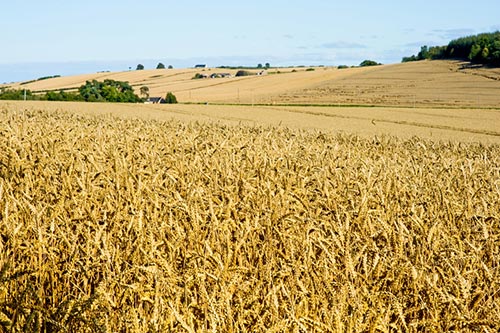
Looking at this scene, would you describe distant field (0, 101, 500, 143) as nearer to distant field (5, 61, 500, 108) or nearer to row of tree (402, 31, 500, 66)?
distant field (5, 61, 500, 108)

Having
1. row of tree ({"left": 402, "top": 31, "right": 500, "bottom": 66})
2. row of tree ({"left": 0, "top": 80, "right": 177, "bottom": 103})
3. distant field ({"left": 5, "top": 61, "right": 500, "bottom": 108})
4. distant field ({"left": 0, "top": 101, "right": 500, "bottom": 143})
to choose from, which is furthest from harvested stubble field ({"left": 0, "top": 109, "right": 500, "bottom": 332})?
row of tree ({"left": 402, "top": 31, "right": 500, "bottom": 66})

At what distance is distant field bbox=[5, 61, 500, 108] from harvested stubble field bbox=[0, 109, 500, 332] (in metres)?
42.8

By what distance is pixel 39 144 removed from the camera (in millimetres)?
6676

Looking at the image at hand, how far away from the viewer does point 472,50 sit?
6538 cm

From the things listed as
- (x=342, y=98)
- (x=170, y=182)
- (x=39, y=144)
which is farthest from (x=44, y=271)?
(x=342, y=98)

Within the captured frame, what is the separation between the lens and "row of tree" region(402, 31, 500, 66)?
63.7m

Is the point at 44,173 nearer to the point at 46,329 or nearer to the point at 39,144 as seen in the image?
the point at 39,144

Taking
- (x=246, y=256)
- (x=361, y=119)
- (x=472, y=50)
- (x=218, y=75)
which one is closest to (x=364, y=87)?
(x=472, y=50)

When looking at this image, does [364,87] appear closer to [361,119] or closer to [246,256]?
[361,119]

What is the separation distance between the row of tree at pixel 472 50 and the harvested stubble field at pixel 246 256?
62782mm

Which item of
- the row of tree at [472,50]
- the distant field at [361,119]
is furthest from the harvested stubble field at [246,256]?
the row of tree at [472,50]

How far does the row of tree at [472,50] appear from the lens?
63.7m

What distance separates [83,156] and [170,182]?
875 mm

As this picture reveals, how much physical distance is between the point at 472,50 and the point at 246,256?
220 ft
